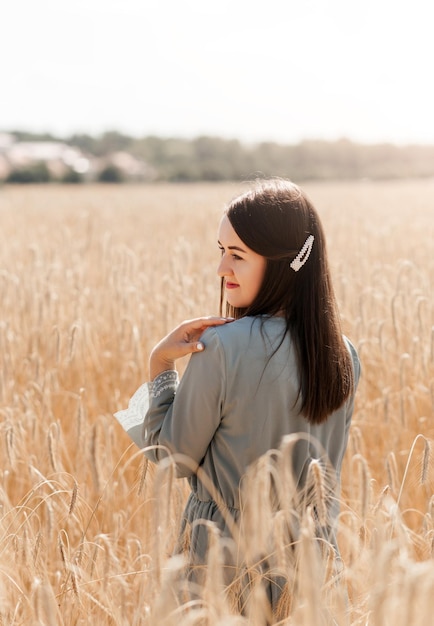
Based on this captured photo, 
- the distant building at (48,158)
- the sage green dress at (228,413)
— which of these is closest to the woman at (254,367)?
the sage green dress at (228,413)

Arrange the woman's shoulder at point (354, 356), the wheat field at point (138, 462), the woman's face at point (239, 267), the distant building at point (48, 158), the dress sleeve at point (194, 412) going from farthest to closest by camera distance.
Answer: the distant building at point (48, 158) → the woman's shoulder at point (354, 356) → the woman's face at point (239, 267) → the dress sleeve at point (194, 412) → the wheat field at point (138, 462)

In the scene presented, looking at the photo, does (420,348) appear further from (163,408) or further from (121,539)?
(163,408)

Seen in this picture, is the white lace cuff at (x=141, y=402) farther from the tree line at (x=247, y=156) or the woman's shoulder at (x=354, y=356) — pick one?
the tree line at (x=247, y=156)

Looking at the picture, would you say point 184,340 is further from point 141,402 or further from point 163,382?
point 141,402

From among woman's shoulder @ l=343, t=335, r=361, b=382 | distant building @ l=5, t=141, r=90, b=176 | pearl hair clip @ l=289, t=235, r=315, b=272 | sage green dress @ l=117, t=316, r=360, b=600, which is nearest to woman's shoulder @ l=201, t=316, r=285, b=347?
sage green dress @ l=117, t=316, r=360, b=600

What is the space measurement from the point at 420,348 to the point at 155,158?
1929 inches

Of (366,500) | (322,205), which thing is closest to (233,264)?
(366,500)

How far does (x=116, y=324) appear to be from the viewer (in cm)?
345

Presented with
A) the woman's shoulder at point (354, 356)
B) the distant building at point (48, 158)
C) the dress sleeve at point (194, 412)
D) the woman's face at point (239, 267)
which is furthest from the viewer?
the distant building at point (48, 158)

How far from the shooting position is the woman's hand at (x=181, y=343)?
4.96 ft

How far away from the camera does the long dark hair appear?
154cm

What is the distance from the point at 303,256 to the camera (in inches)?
62.1

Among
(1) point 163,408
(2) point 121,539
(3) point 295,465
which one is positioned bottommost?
(2) point 121,539

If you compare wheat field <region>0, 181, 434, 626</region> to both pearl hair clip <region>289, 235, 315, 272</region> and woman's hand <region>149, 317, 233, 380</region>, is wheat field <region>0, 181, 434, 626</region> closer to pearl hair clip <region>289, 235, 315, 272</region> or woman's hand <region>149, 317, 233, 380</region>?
woman's hand <region>149, 317, 233, 380</region>
